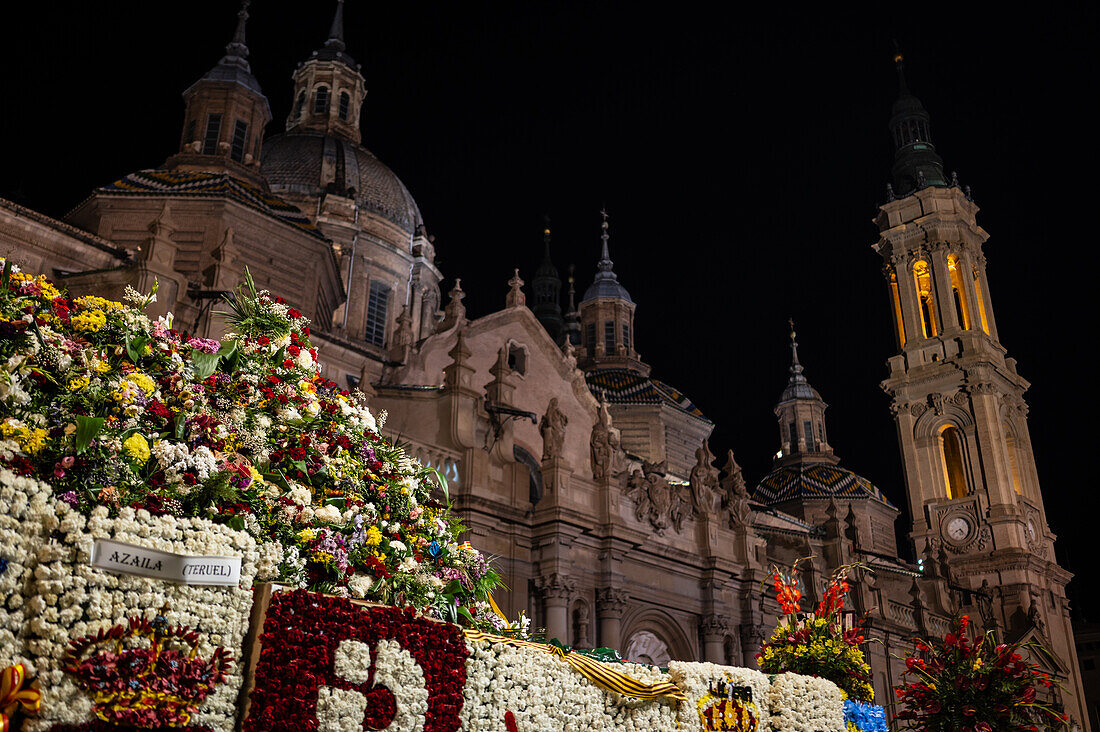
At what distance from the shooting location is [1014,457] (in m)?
50.8

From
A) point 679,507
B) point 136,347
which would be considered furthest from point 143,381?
point 679,507

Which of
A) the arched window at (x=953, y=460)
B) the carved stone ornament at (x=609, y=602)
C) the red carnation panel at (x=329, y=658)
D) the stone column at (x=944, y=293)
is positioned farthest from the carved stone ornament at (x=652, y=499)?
the stone column at (x=944, y=293)

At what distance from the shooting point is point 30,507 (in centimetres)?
594

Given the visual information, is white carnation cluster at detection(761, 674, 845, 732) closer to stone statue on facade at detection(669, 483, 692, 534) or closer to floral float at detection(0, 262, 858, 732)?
floral float at detection(0, 262, 858, 732)

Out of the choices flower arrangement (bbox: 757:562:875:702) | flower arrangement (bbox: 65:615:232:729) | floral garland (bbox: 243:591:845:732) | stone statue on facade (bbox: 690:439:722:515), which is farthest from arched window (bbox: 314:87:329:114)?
flower arrangement (bbox: 65:615:232:729)

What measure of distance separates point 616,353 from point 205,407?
4428 centimetres

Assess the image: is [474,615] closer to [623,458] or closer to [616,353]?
[623,458]

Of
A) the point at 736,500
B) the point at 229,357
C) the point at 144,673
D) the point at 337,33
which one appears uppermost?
the point at 337,33

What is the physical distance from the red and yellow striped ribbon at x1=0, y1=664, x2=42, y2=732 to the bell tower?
139ft

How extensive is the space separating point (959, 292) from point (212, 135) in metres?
40.7

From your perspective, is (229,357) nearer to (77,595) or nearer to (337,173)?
(77,595)

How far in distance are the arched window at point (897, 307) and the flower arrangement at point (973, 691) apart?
43848 millimetres

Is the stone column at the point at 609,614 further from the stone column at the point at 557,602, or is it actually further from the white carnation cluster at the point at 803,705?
the white carnation cluster at the point at 803,705

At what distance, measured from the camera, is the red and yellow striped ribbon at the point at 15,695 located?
5367 millimetres
